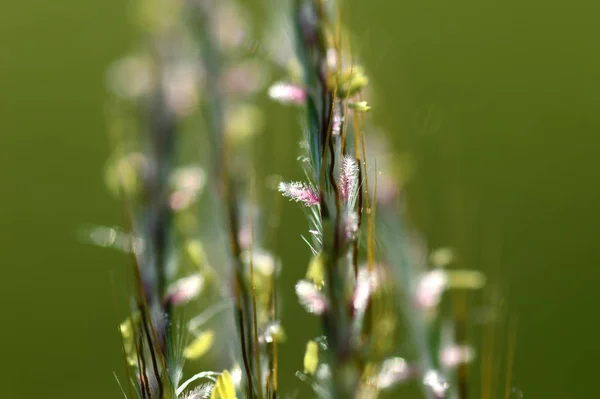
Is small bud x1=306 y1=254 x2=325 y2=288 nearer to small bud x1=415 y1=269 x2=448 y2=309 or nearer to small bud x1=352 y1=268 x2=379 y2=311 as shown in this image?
small bud x1=352 y1=268 x2=379 y2=311

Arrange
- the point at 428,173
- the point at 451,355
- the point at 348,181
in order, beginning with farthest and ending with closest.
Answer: the point at 428,173, the point at 451,355, the point at 348,181

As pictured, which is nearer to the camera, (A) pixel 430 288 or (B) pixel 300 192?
(B) pixel 300 192

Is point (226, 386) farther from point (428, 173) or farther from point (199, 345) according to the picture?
point (428, 173)

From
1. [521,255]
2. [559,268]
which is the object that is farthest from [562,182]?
[521,255]

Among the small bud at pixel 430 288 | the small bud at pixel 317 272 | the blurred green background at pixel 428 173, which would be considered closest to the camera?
the small bud at pixel 317 272

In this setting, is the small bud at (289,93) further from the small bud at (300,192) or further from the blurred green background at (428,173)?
the blurred green background at (428,173)

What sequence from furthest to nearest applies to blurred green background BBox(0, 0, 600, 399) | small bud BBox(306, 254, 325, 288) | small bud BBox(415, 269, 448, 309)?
blurred green background BBox(0, 0, 600, 399), small bud BBox(415, 269, 448, 309), small bud BBox(306, 254, 325, 288)

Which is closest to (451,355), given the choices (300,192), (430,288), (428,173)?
(430,288)

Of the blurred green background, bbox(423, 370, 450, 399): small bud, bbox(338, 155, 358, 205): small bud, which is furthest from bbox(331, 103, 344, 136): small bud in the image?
the blurred green background

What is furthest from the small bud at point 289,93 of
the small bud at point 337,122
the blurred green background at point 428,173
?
the blurred green background at point 428,173
